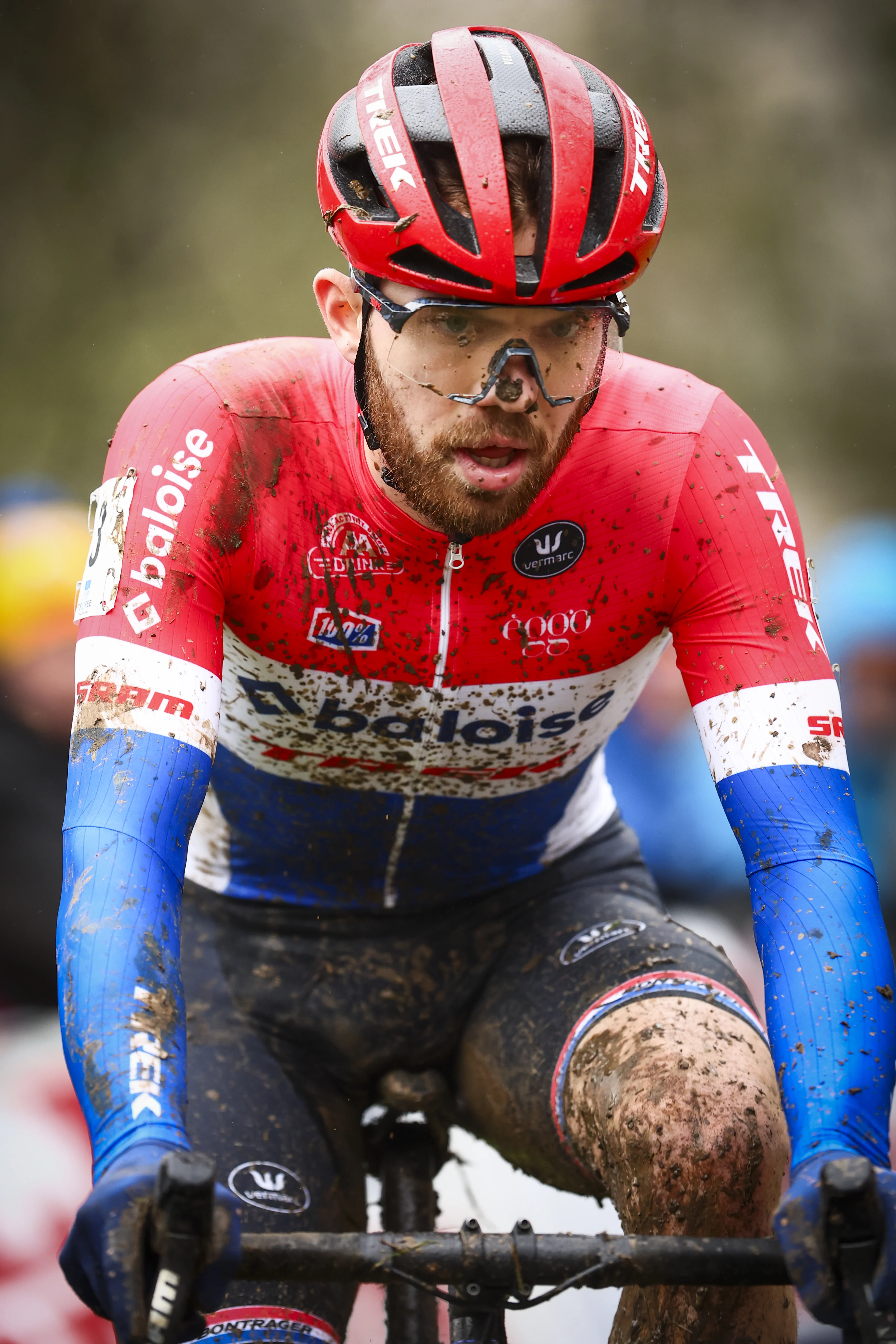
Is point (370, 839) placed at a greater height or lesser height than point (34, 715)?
lesser

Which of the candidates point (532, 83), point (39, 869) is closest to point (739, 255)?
point (39, 869)

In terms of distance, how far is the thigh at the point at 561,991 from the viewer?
2.06 meters

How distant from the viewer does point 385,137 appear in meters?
1.89

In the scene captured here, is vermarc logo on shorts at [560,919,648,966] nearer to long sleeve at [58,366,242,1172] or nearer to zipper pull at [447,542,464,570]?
zipper pull at [447,542,464,570]

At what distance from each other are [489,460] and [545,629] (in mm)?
371

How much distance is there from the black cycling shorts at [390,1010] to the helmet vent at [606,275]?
97 cm

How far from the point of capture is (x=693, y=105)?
5.75 meters

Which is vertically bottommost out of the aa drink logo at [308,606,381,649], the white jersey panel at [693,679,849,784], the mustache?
the white jersey panel at [693,679,849,784]

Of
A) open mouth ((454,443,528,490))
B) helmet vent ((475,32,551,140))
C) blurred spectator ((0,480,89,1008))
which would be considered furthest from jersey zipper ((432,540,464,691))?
blurred spectator ((0,480,89,1008))

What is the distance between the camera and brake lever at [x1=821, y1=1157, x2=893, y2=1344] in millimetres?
1344

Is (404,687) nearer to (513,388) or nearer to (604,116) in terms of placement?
(513,388)

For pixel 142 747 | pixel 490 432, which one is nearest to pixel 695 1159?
pixel 142 747

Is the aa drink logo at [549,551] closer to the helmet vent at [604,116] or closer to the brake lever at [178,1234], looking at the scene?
the helmet vent at [604,116]

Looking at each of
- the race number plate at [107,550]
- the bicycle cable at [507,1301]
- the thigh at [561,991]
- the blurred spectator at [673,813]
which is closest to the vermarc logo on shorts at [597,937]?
the thigh at [561,991]
